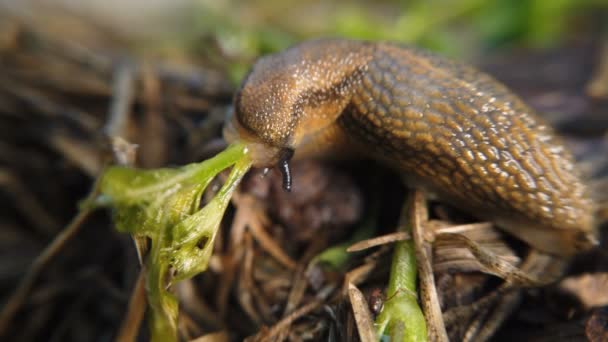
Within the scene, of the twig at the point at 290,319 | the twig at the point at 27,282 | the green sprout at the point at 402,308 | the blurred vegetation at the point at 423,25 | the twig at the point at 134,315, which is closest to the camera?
the green sprout at the point at 402,308

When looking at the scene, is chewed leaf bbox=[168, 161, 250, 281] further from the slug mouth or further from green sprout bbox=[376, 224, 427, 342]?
green sprout bbox=[376, 224, 427, 342]

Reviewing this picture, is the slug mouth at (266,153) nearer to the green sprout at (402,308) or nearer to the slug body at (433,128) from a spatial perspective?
the slug body at (433,128)

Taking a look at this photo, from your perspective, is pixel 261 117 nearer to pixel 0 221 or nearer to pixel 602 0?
pixel 0 221

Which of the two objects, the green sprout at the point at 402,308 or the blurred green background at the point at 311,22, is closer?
the green sprout at the point at 402,308

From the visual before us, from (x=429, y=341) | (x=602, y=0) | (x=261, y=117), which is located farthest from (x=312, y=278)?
(x=602, y=0)

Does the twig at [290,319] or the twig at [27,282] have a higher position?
the twig at [27,282]

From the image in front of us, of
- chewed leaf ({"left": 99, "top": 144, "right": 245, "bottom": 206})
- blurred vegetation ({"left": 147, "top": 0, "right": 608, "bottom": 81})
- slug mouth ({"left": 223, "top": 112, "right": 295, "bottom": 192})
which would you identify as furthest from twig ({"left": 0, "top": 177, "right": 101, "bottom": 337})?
blurred vegetation ({"left": 147, "top": 0, "right": 608, "bottom": 81})

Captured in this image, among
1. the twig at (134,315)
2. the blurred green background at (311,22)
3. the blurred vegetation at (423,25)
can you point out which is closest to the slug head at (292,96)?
the twig at (134,315)

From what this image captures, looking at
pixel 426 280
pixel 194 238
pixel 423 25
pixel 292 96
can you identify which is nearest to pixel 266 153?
pixel 292 96
